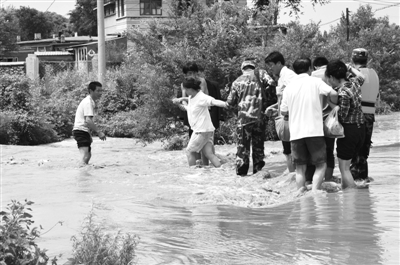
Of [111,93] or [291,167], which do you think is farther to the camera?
[111,93]

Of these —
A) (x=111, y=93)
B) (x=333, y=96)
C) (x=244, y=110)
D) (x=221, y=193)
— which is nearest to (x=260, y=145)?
(x=244, y=110)

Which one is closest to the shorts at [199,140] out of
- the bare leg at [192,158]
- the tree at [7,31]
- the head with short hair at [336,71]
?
the bare leg at [192,158]

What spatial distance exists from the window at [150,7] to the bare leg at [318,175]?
53.4 meters

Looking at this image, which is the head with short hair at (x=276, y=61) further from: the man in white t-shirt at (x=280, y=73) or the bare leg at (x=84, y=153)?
the bare leg at (x=84, y=153)

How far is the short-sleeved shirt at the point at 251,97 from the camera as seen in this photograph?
10.9 m

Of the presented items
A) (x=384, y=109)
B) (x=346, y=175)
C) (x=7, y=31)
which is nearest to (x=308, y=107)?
(x=346, y=175)

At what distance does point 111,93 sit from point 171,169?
11.2 metres

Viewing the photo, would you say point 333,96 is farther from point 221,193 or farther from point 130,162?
point 130,162

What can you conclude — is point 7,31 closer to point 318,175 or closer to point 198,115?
point 198,115

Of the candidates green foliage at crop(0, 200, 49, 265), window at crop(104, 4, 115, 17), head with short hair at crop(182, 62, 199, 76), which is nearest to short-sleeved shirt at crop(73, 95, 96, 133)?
head with short hair at crop(182, 62, 199, 76)

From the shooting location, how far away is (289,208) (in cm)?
847

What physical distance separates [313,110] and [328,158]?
933 mm

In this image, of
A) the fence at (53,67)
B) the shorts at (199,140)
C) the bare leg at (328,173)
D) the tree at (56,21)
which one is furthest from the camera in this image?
the tree at (56,21)

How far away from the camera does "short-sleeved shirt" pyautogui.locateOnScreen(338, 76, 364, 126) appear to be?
8.78 meters
